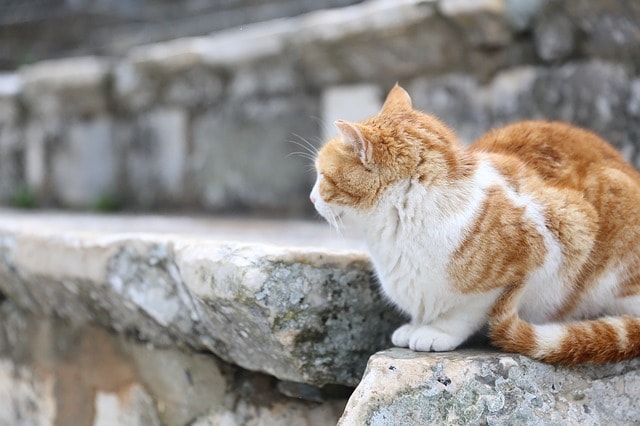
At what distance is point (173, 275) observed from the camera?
68.4 inches

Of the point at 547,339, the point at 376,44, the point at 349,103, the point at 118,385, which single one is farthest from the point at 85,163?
the point at 547,339

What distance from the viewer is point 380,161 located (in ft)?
4.82

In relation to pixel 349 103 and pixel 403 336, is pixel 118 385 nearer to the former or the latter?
pixel 403 336

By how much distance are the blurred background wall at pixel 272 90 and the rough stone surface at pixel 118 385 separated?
68 centimetres

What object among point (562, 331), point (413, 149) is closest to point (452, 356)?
point (562, 331)

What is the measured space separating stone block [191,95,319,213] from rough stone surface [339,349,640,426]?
173 cm

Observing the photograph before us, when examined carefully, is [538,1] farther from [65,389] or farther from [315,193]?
[65,389]

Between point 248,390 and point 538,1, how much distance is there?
1.41m

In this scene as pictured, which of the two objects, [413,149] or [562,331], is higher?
[413,149]

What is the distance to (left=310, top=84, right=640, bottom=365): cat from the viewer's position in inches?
55.8

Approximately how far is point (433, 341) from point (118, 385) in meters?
1.01

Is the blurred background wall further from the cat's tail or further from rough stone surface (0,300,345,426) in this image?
the cat's tail

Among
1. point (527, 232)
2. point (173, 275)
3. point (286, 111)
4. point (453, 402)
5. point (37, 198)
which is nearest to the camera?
point (453, 402)

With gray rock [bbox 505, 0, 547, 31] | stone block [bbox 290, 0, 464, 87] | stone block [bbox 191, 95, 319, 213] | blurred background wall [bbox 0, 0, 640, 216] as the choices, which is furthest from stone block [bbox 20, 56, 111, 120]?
gray rock [bbox 505, 0, 547, 31]
